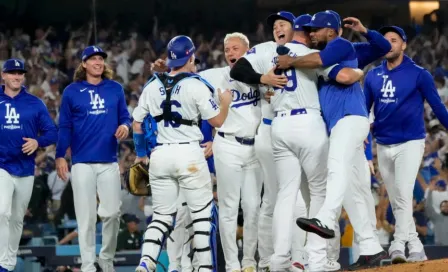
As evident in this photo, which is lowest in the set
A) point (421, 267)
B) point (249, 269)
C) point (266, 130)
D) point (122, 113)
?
point (249, 269)

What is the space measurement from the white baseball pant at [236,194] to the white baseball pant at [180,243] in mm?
447

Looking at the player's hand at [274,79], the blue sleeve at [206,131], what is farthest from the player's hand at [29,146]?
the player's hand at [274,79]

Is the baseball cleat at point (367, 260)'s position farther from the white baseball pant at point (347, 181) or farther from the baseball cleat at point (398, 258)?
the baseball cleat at point (398, 258)

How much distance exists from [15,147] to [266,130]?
2672 mm

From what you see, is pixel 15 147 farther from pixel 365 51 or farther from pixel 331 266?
pixel 365 51

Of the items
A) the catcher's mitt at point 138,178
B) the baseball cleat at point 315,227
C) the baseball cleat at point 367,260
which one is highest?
the catcher's mitt at point 138,178

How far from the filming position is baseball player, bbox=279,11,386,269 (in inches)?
307

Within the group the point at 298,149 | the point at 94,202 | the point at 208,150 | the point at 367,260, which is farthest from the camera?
the point at 94,202

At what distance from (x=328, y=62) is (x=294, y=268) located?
5.74 feet

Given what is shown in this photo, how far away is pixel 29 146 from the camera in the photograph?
985cm

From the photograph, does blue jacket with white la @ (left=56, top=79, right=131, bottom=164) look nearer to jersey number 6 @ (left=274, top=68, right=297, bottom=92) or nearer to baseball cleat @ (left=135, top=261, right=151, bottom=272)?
baseball cleat @ (left=135, top=261, right=151, bottom=272)

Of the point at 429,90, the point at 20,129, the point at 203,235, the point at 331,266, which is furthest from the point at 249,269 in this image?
the point at 20,129

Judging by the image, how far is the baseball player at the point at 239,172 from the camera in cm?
914

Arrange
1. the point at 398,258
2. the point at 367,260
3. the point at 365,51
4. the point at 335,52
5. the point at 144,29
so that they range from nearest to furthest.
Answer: the point at 335,52 < the point at 367,260 < the point at 365,51 < the point at 398,258 < the point at 144,29
